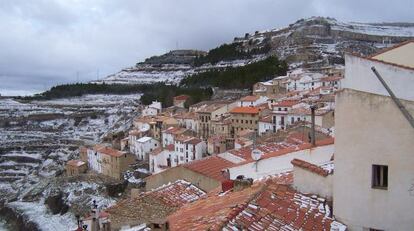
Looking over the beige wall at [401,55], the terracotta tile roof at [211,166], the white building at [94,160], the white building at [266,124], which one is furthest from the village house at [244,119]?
the beige wall at [401,55]

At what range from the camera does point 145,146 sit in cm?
6800

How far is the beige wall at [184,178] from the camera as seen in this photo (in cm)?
1731

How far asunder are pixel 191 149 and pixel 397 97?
164 ft

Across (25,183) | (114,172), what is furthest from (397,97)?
(25,183)

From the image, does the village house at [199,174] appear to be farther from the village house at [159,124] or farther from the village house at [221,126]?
the village house at [159,124]

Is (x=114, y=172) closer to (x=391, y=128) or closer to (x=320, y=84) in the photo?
(x=320, y=84)

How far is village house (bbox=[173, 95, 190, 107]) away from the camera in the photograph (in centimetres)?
9341

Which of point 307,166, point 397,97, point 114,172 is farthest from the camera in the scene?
point 114,172

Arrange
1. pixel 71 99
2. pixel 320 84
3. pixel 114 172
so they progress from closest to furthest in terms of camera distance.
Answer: pixel 114 172 → pixel 320 84 → pixel 71 99

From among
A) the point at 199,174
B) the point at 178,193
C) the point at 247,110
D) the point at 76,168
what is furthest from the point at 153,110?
the point at 178,193

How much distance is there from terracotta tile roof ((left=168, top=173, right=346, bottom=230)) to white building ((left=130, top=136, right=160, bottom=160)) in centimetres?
5907

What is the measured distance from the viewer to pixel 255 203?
26.5ft

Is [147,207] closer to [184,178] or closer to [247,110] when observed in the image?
[184,178]

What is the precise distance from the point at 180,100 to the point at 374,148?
8738 cm
